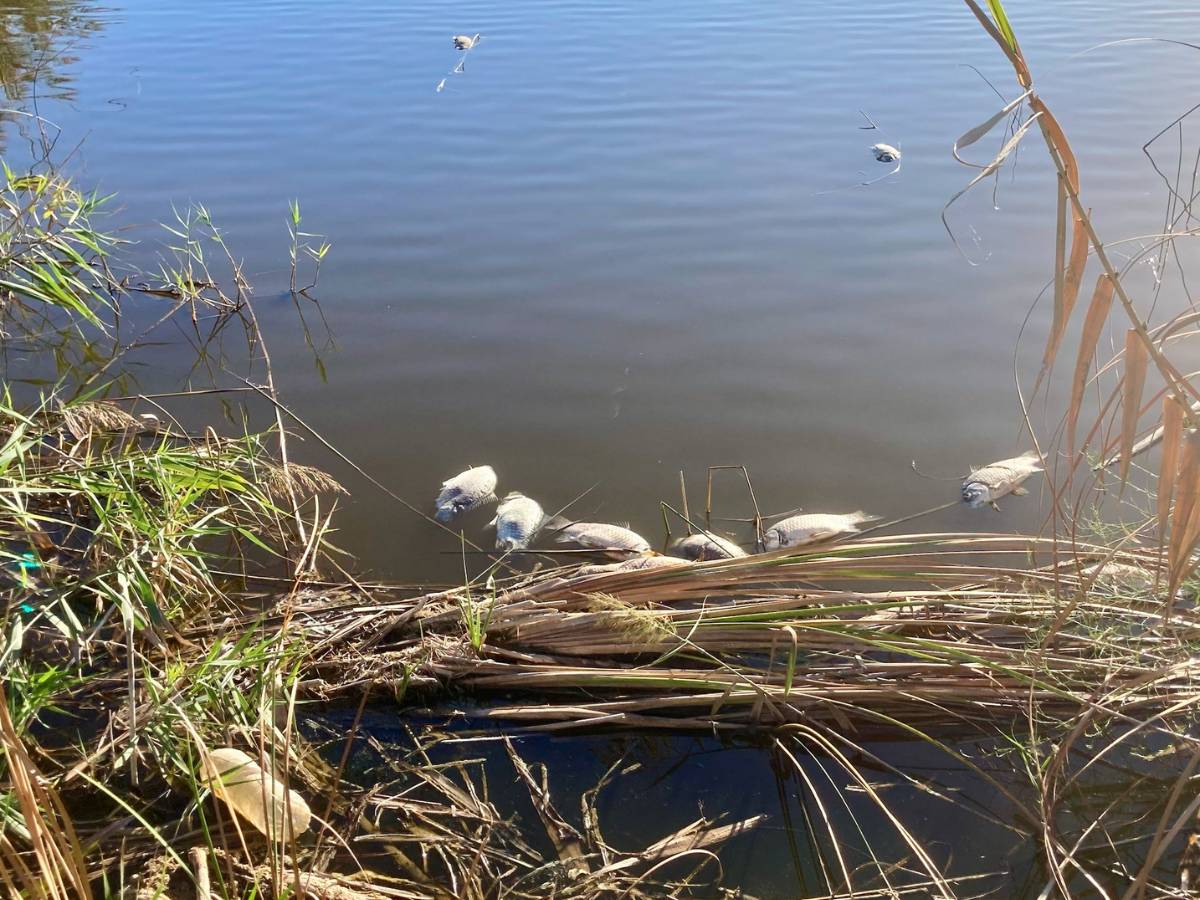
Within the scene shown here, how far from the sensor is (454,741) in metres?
2.99

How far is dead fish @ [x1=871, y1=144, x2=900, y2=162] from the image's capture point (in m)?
7.04

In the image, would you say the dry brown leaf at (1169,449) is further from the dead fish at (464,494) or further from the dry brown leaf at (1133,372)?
the dead fish at (464,494)

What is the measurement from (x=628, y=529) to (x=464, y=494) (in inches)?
28.2

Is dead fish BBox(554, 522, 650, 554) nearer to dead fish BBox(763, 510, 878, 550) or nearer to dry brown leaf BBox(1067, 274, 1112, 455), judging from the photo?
dead fish BBox(763, 510, 878, 550)

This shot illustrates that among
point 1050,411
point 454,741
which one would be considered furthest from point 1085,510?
point 454,741

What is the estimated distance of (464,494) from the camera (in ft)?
13.8

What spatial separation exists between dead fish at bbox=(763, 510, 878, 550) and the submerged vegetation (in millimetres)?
300

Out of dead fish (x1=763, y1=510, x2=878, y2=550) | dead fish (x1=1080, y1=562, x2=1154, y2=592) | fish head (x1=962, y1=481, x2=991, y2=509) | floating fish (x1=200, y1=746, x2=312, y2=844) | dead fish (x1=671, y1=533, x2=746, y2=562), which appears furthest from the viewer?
fish head (x1=962, y1=481, x2=991, y2=509)

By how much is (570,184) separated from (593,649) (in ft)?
15.6

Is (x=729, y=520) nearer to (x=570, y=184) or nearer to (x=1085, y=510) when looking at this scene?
(x=1085, y=510)

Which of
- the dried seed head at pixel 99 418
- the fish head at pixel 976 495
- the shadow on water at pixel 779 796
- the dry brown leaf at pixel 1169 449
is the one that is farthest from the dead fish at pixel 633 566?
the dried seed head at pixel 99 418

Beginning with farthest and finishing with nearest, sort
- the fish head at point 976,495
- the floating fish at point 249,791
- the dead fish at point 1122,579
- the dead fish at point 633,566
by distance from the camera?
the fish head at point 976,495
the dead fish at point 633,566
the dead fish at point 1122,579
the floating fish at point 249,791

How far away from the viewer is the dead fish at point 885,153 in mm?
7035

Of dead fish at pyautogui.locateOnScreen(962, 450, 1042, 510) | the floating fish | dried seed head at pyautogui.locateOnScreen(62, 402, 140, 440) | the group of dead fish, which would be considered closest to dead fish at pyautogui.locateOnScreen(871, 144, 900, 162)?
the group of dead fish
